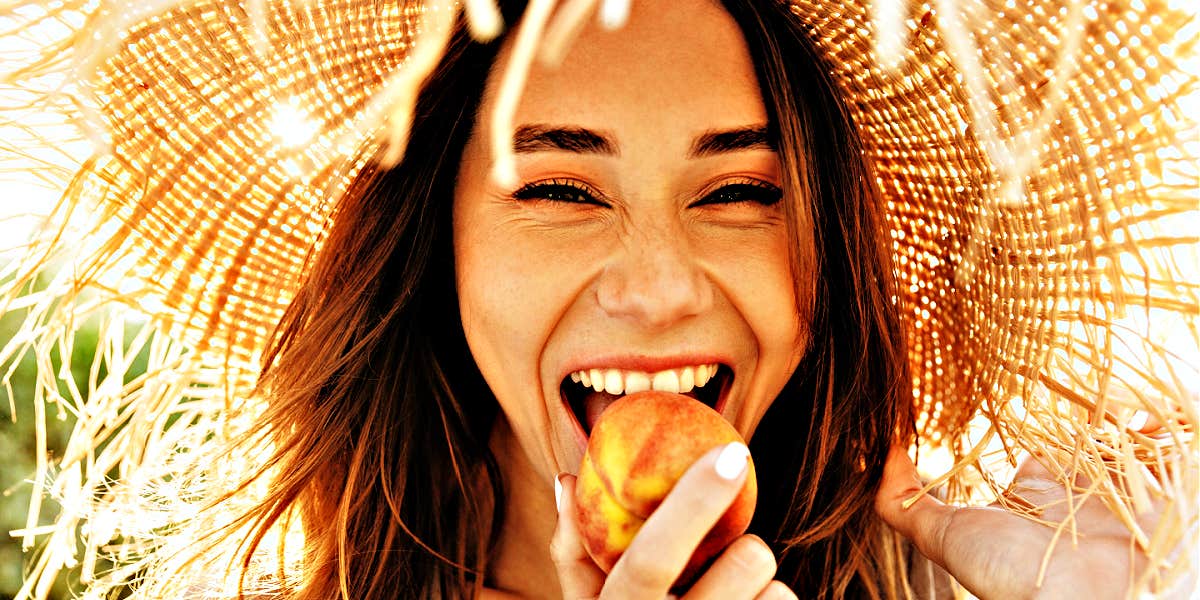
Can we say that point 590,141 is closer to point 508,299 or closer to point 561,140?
point 561,140

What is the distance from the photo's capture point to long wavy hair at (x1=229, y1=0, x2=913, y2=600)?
174 centimetres

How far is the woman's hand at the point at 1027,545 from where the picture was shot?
4.60ft

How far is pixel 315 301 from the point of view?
181cm

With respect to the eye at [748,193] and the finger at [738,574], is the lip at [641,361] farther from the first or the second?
the finger at [738,574]

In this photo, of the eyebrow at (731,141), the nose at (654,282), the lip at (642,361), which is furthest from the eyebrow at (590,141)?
the lip at (642,361)

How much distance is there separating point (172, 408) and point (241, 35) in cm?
78

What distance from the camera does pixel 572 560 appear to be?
138cm

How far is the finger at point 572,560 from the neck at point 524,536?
584mm

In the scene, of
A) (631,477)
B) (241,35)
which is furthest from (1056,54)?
(241,35)

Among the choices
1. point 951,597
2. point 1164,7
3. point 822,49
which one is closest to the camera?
point 1164,7

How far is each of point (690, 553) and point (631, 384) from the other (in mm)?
431

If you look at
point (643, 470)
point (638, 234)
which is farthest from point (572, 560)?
point (638, 234)

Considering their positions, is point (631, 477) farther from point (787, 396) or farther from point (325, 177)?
point (325, 177)

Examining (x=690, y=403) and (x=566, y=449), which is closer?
(x=690, y=403)
